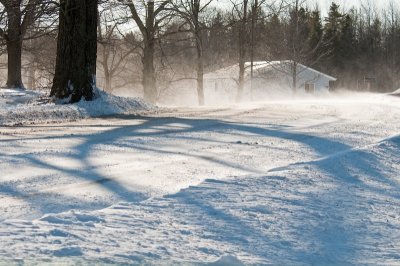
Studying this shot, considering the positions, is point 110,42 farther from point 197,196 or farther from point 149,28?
point 197,196

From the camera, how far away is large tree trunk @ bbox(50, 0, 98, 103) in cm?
1681

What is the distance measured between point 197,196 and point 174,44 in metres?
38.6

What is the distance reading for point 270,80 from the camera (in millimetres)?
66875

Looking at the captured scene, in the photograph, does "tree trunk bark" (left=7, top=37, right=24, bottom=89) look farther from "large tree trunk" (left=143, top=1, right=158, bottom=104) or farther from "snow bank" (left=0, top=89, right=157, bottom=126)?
"large tree trunk" (left=143, top=1, right=158, bottom=104)

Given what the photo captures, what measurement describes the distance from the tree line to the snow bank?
54 cm

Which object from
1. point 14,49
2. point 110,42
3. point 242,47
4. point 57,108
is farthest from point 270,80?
point 57,108

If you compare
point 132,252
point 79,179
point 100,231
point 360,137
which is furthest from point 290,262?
point 360,137

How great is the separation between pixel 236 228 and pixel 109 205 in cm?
129

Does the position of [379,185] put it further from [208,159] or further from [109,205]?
[109,205]

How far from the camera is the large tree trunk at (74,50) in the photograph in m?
16.8

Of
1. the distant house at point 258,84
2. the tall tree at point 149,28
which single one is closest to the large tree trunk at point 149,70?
the tall tree at point 149,28

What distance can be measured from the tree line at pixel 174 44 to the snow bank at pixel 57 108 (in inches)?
21.4

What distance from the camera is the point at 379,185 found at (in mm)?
8031

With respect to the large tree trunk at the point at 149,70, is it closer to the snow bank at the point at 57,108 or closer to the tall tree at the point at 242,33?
the tall tree at the point at 242,33
